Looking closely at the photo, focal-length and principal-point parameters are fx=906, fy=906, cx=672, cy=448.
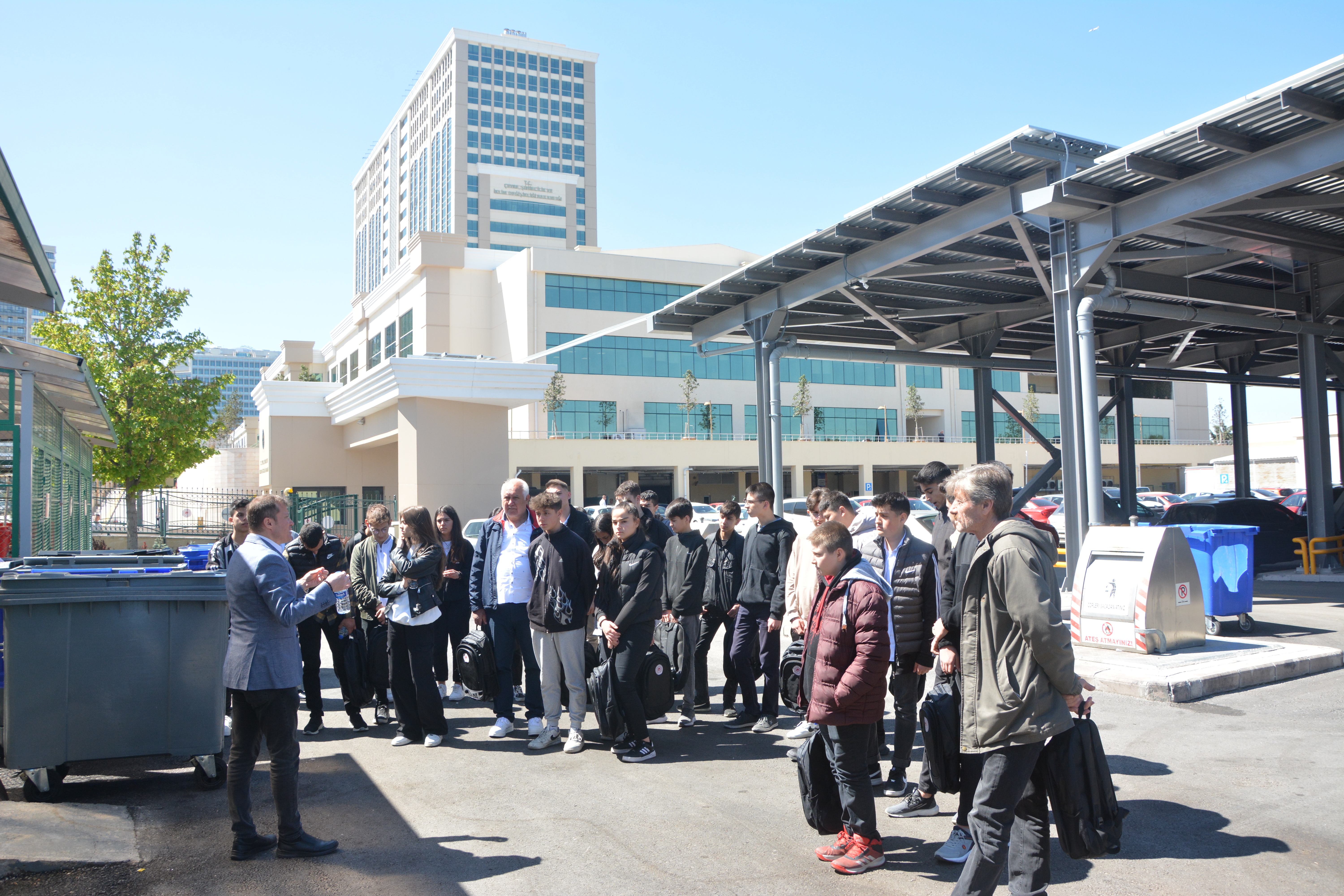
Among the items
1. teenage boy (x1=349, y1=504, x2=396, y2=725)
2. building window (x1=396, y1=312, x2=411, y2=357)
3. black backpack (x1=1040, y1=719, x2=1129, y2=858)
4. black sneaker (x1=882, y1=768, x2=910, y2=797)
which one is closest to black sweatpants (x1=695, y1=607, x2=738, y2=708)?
black sneaker (x1=882, y1=768, x2=910, y2=797)

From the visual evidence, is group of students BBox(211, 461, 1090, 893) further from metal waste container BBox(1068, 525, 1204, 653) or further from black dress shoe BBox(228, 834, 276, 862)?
metal waste container BBox(1068, 525, 1204, 653)

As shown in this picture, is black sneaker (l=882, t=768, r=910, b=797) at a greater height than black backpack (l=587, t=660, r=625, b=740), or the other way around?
black backpack (l=587, t=660, r=625, b=740)

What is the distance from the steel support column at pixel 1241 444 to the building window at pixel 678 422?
30.5 meters

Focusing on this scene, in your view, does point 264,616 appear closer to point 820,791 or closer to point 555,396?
point 820,791

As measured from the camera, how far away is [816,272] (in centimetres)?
1495

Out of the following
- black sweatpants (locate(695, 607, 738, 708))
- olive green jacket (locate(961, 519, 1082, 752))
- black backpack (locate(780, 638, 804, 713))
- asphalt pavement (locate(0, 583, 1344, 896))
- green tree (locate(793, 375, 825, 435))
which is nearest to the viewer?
olive green jacket (locate(961, 519, 1082, 752))

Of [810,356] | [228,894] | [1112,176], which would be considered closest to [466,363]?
[810,356]

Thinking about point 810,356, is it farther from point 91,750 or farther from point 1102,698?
point 91,750

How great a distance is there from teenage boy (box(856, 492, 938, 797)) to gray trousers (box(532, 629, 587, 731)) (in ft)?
7.53

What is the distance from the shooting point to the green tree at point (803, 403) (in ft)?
186

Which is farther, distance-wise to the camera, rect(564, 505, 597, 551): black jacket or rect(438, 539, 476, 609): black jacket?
rect(564, 505, 597, 551): black jacket

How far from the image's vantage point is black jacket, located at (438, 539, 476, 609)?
784 cm

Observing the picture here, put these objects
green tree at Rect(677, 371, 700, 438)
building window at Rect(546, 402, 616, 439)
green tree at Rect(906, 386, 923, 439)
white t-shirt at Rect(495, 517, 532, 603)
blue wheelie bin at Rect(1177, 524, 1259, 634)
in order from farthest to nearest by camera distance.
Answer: green tree at Rect(906, 386, 923, 439) < green tree at Rect(677, 371, 700, 438) < building window at Rect(546, 402, 616, 439) < blue wheelie bin at Rect(1177, 524, 1259, 634) < white t-shirt at Rect(495, 517, 532, 603)

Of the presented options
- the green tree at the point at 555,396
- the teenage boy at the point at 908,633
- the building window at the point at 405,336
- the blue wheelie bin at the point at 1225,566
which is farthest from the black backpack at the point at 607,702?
the building window at the point at 405,336
